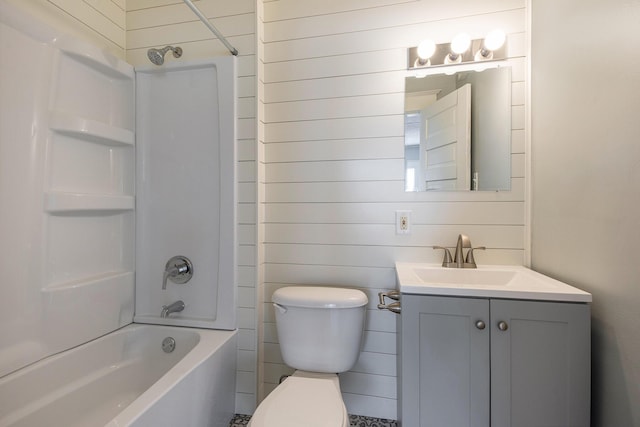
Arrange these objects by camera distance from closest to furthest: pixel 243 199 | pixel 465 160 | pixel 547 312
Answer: pixel 547 312
pixel 465 160
pixel 243 199

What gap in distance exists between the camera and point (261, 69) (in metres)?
1.56

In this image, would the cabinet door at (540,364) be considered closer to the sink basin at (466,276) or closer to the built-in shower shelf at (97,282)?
the sink basin at (466,276)

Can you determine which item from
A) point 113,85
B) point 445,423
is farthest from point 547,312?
point 113,85

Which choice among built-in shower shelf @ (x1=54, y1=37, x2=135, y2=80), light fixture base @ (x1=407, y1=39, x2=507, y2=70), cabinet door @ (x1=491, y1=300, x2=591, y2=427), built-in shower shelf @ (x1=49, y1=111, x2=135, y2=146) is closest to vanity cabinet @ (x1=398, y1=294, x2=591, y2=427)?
cabinet door @ (x1=491, y1=300, x2=591, y2=427)

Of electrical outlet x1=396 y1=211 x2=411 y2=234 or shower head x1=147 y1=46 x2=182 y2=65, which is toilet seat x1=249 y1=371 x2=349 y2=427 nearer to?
electrical outlet x1=396 y1=211 x2=411 y2=234

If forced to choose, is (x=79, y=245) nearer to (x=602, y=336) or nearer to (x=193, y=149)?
(x=193, y=149)

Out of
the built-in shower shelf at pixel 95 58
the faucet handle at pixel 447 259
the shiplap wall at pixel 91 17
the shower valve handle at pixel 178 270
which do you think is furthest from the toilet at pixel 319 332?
the shiplap wall at pixel 91 17

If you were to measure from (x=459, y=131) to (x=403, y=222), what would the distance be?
0.54 metres

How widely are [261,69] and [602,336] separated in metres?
1.89

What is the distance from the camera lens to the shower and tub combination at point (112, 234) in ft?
3.53

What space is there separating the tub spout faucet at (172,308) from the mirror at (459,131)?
1420 mm

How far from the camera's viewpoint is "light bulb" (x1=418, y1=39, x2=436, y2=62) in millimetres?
1385

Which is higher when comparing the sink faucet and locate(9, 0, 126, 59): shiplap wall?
locate(9, 0, 126, 59): shiplap wall

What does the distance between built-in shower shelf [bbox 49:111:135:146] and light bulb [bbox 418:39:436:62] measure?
1657 millimetres
